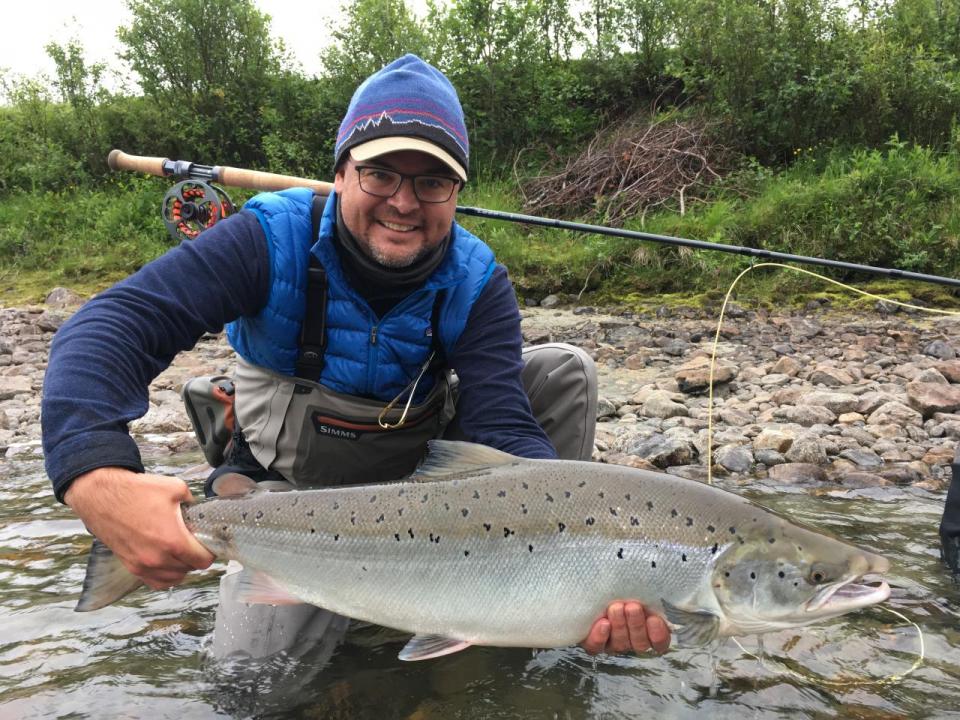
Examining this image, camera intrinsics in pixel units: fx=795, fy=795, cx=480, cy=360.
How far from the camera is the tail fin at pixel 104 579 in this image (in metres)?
2.27

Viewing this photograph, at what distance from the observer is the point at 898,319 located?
9.28 m

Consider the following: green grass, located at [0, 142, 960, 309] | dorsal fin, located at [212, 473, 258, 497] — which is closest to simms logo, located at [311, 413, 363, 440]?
dorsal fin, located at [212, 473, 258, 497]

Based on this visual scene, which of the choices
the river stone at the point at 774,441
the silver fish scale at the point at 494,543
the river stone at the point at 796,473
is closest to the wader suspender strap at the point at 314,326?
the silver fish scale at the point at 494,543

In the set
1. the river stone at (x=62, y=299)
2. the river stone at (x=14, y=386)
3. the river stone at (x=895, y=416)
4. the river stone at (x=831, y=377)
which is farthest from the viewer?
the river stone at (x=62, y=299)

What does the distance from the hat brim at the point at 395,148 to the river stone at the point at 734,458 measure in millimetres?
3119

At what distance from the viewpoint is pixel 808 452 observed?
5188mm

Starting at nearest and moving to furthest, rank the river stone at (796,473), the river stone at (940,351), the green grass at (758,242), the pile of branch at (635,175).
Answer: the river stone at (796,473)
the river stone at (940,351)
the green grass at (758,242)
the pile of branch at (635,175)

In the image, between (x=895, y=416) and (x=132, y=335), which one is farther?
(x=895, y=416)

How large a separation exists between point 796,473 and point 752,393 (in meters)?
1.81

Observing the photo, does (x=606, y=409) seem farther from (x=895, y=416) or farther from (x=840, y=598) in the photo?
(x=840, y=598)

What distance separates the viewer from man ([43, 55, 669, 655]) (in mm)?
2809

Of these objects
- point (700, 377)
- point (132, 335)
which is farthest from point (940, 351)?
point (132, 335)

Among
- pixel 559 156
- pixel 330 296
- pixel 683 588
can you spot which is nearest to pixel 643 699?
pixel 683 588

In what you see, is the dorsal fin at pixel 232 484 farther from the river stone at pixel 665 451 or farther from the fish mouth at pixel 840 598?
the river stone at pixel 665 451
